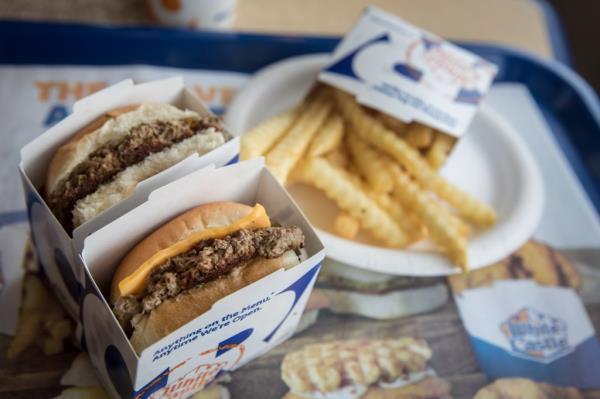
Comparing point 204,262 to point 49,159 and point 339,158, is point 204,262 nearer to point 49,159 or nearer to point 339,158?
point 49,159

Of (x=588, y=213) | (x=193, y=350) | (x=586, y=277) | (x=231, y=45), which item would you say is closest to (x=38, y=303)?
(x=193, y=350)

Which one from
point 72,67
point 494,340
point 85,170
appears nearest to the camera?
point 85,170

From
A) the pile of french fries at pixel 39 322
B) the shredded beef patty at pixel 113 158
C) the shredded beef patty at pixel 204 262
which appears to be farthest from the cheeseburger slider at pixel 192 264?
the pile of french fries at pixel 39 322

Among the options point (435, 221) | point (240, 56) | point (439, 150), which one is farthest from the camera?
point (240, 56)

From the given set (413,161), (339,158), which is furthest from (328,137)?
(413,161)

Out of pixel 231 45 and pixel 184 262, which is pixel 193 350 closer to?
pixel 184 262

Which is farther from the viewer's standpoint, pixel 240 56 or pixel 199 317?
pixel 240 56

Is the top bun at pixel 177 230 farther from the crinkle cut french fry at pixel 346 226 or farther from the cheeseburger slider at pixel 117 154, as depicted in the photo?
the crinkle cut french fry at pixel 346 226
